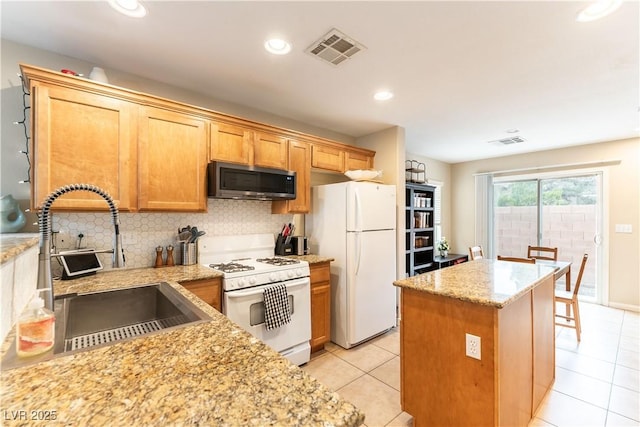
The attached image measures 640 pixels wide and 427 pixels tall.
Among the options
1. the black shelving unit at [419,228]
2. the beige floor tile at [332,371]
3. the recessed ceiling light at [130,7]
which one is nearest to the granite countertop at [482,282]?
the beige floor tile at [332,371]

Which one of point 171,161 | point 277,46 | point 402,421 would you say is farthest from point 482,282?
point 171,161

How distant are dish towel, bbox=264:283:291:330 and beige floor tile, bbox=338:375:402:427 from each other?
0.72 metres

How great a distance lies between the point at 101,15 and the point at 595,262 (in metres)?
6.38

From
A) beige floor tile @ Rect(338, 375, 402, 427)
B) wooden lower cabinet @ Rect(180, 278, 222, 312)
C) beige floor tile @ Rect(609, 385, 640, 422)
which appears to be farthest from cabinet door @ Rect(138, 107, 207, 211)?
beige floor tile @ Rect(609, 385, 640, 422)

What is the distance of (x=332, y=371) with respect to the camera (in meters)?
2.54

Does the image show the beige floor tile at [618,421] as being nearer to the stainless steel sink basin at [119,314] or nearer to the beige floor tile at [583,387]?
the beige floor tile at [583,387]

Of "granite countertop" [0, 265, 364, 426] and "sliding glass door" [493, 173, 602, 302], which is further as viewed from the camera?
"sliding glass door" [493, 173, 602, 302]

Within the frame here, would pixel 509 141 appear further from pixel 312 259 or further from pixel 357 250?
pixel 312 259

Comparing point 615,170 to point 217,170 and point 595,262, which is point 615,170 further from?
point 217,170

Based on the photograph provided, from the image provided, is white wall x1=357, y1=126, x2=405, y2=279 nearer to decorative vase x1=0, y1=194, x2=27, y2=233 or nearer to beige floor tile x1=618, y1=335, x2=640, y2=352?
beige floor tile x1=618, y1=335, x2=640, y2=352

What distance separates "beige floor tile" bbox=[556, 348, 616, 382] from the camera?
248 cm

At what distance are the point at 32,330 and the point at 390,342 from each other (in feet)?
9.80

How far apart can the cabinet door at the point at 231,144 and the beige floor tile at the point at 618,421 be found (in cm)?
330

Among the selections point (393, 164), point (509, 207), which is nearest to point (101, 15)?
point (393, 164)
